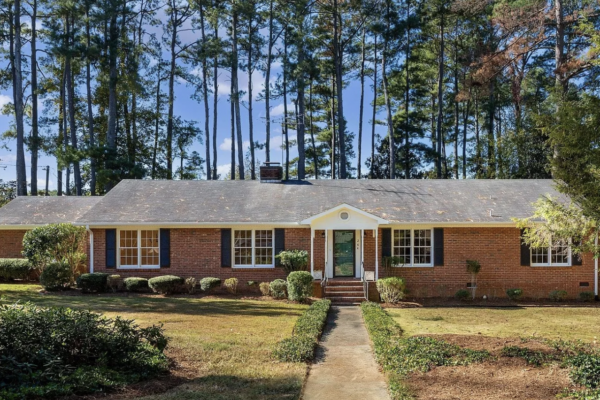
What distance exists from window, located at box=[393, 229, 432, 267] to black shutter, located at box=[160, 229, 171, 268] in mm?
8752

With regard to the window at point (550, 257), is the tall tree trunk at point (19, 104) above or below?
above

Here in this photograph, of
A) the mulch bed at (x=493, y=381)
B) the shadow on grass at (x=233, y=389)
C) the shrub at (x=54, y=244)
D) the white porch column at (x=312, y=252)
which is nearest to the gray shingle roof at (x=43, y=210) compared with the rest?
the shrub at (x=54, y=244)

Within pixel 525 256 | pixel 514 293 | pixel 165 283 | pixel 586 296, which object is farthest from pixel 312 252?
pixel 586 296

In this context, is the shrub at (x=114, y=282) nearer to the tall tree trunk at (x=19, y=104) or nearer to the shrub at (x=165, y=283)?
the shrub at (x=165, y=283)

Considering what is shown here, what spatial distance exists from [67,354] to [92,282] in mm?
10141

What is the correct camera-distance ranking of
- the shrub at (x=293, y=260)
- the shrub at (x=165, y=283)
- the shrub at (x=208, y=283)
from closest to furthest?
the shrub at (x=165, y=283) < the shrub at (x=208, y=283) < the shrub at (x=293, y=260)

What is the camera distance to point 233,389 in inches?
251

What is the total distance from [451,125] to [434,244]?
26.1 meters

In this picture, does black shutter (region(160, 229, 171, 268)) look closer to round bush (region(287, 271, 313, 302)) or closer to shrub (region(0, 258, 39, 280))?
round bush (region(287, 271, 313, 302))

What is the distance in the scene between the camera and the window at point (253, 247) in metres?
17.1

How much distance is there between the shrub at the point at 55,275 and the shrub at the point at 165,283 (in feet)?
10.5

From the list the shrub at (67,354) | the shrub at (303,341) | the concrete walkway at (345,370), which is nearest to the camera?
the shrub at (67,354)

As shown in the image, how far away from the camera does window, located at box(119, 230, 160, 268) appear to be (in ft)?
56.3

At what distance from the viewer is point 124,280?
1642 centimetres
